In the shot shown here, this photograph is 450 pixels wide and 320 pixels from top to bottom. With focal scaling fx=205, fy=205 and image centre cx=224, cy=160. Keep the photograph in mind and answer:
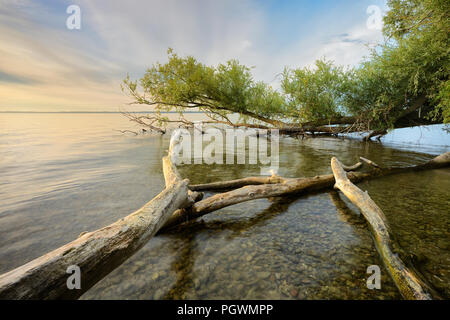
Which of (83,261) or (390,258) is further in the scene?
(390,258)

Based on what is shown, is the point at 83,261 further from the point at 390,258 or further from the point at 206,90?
the point at 206,90

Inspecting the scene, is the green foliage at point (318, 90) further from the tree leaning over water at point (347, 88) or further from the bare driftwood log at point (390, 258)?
the bare driftwood log at point (390, 258)

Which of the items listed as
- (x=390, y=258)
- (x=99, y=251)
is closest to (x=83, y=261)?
(x=99, y=251)

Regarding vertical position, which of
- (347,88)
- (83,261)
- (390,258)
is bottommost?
(390,258)

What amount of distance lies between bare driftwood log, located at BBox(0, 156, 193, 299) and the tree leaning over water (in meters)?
13.4

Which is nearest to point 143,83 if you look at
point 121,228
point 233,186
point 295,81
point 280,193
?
point 295,81

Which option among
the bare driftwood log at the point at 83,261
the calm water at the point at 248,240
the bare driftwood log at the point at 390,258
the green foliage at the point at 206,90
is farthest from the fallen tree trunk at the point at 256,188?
the green foliage at the point at 206,90

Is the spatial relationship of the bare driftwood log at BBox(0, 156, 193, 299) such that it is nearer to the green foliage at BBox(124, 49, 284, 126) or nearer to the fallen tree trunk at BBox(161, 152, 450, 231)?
the fallen tree trunk at BBox(161, 152, 450, 231)

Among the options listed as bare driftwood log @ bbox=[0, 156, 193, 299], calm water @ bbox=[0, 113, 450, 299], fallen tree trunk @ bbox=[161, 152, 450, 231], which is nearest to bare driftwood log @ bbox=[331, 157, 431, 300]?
calm water @ bbox=[0, 113, 450, 299]

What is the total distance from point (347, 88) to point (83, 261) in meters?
17.2

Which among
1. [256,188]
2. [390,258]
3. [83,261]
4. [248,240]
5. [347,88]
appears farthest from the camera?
[347,88]

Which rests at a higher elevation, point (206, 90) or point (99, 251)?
point (206, 90)

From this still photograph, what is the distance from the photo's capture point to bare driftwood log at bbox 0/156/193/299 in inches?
69.7

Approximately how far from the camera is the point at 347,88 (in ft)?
47.8
